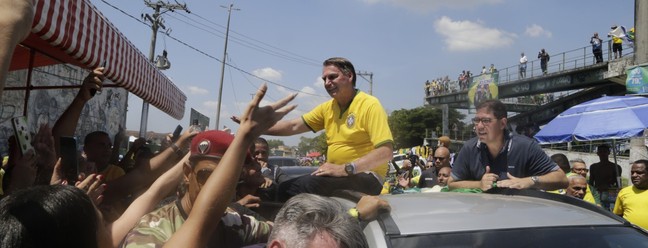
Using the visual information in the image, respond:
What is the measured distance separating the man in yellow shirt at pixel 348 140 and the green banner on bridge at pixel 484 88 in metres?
35.7

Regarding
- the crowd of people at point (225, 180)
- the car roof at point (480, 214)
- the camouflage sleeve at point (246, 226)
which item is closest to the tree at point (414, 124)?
the crowd of people at point (225, 180)

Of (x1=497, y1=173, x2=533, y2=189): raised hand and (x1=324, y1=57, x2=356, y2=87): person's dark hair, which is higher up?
(x1=324, y1=57, x2=356, y2=87): person's dark hair

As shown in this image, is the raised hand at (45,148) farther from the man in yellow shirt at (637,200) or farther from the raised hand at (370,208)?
the man in yellow shirt at (637,200)

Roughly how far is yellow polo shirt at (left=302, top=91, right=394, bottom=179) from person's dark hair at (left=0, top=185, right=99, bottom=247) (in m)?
2.01

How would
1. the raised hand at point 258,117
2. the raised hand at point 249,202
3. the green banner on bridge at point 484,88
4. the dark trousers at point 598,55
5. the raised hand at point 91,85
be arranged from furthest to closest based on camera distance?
1. the green banner on bridge at point 484,88
2. the dark trousers at point 598,55
3. the raised hand at point 91,85
4. the raised hand at point 249,202
5. the raised hand at point 258,117

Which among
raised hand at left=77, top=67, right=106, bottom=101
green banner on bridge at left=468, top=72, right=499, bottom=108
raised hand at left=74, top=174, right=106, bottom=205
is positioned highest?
green banner on bridge at left=468, top=72, right=499, bottom=108

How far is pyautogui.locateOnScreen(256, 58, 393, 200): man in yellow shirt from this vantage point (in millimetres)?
3080

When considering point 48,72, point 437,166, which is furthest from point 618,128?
point 48,72

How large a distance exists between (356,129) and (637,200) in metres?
3.87

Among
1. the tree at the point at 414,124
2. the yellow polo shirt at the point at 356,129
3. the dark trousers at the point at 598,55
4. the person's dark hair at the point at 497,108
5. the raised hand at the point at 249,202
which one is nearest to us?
the raised hand at the point at 249,202

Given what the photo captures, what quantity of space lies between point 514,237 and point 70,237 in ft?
5.64

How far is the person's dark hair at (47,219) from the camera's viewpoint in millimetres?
1277

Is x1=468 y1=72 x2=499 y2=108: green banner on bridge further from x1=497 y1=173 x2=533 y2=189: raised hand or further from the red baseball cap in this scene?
the red baseball cap

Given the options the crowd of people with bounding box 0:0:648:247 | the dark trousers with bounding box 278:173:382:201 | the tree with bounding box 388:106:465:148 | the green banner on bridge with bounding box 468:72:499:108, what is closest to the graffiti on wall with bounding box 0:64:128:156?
the crowd of people with bounding box 0:0:648:247
